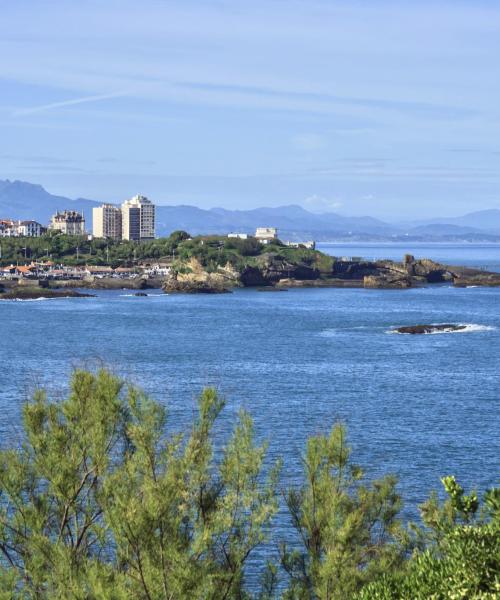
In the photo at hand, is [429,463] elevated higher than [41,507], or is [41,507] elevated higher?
[41,507]

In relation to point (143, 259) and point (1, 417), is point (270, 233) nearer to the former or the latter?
point (143, 259)

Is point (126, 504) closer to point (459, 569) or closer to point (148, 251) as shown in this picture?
point (459, 569)

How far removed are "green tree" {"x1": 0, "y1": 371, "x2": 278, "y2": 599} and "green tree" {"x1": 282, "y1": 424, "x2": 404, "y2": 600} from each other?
73cm

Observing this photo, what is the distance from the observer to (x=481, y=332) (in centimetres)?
6975

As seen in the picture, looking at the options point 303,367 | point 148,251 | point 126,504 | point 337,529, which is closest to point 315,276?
point 148,251

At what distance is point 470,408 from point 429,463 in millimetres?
10012

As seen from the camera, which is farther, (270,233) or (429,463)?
(270,233)

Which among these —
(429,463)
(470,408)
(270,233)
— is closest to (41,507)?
(429,463)

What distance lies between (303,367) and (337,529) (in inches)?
1485

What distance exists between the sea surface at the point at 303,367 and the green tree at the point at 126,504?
1.41 meters

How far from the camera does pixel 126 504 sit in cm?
1305

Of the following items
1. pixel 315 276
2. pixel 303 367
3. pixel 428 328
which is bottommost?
pixel 303 367

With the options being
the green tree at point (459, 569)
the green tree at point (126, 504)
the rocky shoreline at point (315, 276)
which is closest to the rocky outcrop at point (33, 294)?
the rocky shoreline at point (315, 276)

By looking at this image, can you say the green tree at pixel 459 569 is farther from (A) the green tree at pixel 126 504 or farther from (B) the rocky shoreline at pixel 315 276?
(B) the rocky shoreline at pixel 315 276
